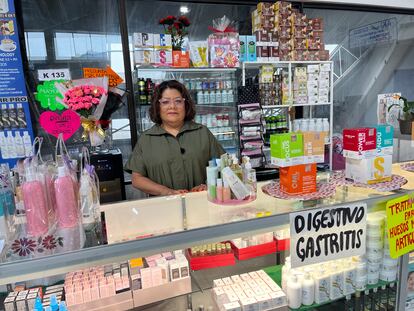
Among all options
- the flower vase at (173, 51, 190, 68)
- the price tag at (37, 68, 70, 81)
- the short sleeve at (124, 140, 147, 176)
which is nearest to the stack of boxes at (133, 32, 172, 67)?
the flower vase at (173, 51, 190, 68)

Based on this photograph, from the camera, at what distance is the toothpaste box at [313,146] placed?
1.37m

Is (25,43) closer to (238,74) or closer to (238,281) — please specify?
(238,74)

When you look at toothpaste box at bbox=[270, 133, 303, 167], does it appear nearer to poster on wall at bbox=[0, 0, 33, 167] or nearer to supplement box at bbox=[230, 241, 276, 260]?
supplement box at bbox=[230, 241, 276, 260]

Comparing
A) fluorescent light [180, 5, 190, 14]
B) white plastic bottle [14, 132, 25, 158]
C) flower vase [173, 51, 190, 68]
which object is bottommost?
white plastic bottle [14, 132, 25, 158]

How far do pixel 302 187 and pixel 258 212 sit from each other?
1.02 feet

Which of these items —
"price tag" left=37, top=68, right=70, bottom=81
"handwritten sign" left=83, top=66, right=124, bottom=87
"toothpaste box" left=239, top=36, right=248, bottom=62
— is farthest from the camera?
"toothpaste box" left=239, top=36, right=248, bottom=62

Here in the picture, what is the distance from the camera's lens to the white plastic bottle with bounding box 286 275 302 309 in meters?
1.44

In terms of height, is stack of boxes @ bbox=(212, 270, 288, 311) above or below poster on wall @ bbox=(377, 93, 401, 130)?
below

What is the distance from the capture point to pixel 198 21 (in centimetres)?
445

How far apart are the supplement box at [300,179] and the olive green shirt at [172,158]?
104 cm

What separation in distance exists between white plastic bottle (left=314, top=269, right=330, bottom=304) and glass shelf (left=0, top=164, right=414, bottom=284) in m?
0.38

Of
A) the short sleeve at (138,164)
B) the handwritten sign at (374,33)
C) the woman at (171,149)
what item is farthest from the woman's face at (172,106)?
the handwritten sign at (374,33)

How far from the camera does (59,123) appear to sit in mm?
1432

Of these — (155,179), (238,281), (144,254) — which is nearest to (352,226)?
(238,281)
